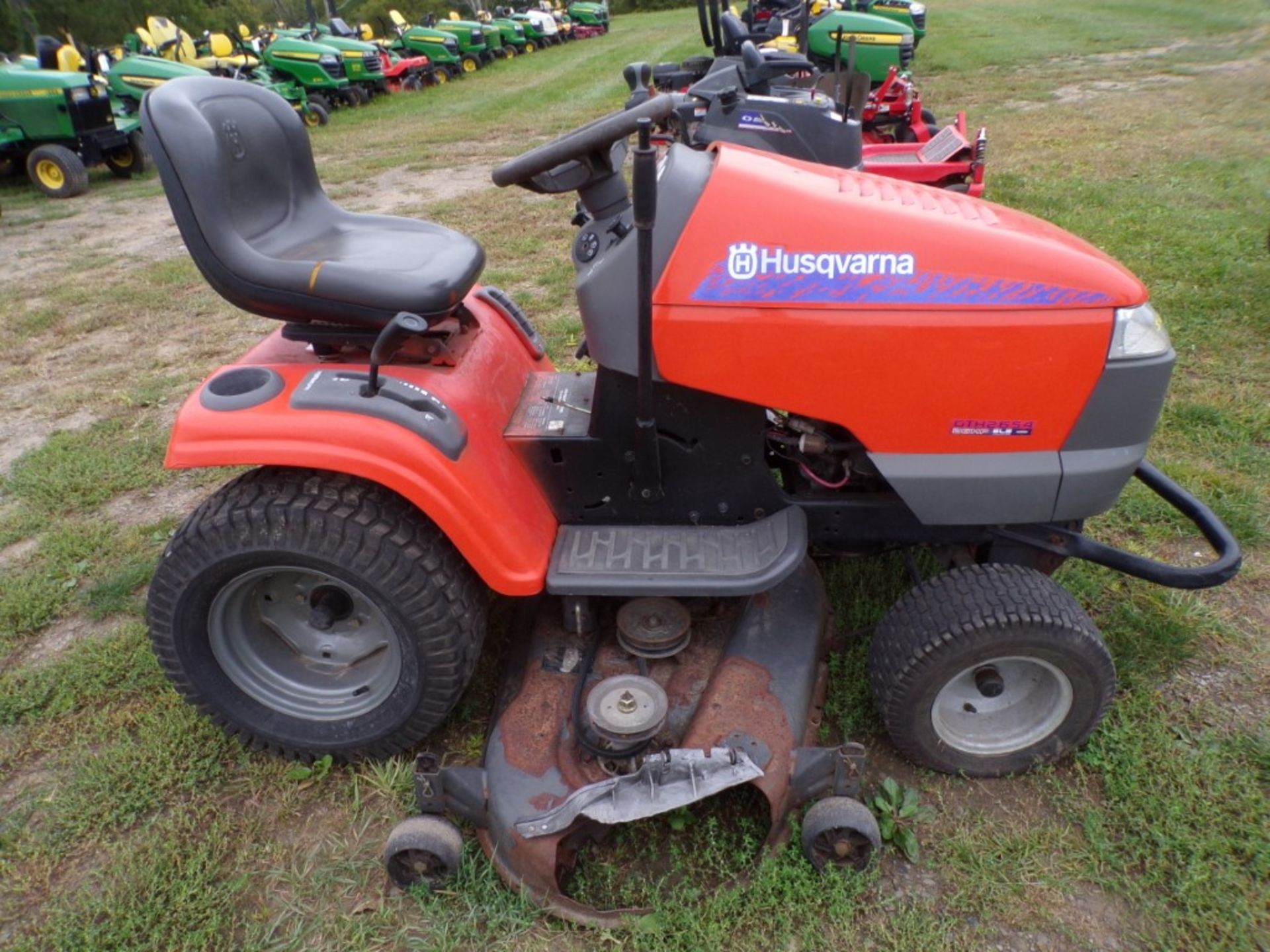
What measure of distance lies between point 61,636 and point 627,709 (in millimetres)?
1950

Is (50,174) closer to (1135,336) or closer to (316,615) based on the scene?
(316,615)

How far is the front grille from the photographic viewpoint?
872cm

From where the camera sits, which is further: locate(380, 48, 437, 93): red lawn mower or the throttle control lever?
locate(380, 48, 437, 93): red lawn mower

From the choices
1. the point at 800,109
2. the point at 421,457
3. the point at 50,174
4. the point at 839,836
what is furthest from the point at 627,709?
the point at 50,174

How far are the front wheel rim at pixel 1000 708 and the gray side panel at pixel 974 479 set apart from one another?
389 millimetres

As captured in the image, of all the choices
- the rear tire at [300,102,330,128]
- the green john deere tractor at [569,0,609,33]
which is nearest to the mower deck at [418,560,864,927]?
the rear tire at [300,102,330,128]

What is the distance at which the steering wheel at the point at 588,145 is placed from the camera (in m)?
1.88

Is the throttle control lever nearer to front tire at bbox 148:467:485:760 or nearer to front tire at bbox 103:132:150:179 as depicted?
front tire at bbox 148:467:485:760

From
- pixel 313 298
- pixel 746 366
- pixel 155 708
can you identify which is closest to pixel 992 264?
pixel 746 366

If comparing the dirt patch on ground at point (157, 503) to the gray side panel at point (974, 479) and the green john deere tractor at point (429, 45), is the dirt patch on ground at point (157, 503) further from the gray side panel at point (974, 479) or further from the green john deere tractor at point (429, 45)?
the green john deere tractor at point (429, 45)

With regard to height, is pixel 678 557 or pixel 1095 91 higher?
pixel 678 557

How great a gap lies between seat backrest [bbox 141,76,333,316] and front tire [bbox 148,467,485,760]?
19.8 inches

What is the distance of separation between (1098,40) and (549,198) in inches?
387

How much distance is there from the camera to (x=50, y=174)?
9.00m
